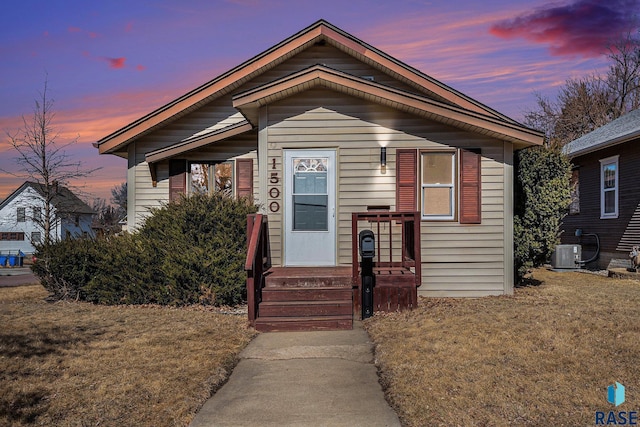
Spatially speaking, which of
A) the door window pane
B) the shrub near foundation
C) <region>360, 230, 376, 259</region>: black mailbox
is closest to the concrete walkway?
<region>360, 230, 376, 259</region>: black mailbox

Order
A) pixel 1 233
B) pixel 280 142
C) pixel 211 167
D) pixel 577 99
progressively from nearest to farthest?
pixel 280 142 < pixel 211 167 < pixel 577 99 < pixel 1 233

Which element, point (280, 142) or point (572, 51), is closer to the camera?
point (280, 142)

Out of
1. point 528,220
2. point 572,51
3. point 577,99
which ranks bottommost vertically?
point 528,220

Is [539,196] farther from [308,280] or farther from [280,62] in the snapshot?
[280,62]

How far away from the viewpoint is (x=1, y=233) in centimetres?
5650

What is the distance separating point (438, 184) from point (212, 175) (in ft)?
16.8

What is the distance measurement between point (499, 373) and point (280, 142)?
6.08 metres

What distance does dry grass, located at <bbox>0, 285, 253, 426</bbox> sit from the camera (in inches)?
170

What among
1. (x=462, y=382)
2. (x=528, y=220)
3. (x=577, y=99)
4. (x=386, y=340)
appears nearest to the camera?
(x=462, y=382)

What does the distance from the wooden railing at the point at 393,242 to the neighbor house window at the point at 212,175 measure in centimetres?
360

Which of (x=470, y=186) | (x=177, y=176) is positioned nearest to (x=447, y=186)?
(x=470, y=186)

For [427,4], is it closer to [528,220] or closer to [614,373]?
[528,220]

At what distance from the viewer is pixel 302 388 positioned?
4.91 meters

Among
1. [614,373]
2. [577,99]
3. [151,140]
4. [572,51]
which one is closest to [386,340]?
[614,373]
